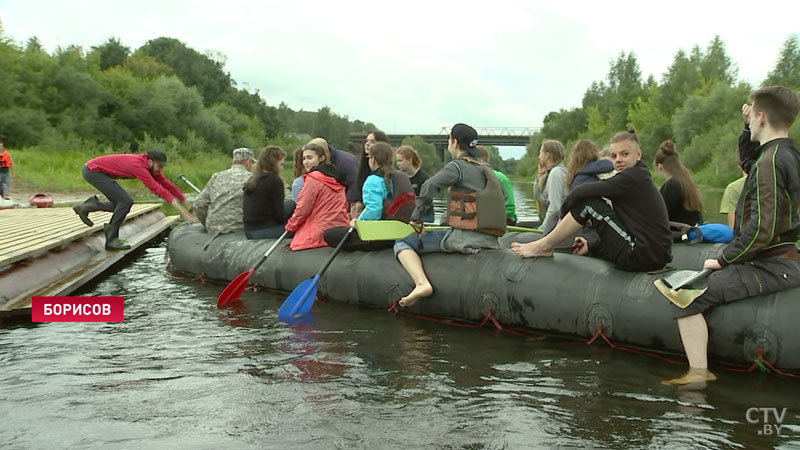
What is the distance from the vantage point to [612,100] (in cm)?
6788

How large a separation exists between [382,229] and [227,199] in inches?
109

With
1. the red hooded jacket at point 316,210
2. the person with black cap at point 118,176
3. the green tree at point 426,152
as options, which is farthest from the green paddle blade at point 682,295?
the green tree at point 426,152

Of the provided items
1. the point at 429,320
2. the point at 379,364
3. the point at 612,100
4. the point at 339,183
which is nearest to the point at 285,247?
the point at 339,183

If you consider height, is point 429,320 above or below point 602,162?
below

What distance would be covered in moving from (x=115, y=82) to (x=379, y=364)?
135 ft

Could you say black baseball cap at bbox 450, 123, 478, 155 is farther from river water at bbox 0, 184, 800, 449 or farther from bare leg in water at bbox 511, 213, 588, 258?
river water at bbox 0, 184, 800, 449

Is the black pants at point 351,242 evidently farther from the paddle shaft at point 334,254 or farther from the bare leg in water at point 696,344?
the bare leg in water at point 696,344

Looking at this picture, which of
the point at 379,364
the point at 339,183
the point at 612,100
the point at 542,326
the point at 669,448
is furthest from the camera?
the point at 612,100

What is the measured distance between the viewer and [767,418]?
3.80 m

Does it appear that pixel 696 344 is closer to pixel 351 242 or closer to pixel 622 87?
pixel 351 242

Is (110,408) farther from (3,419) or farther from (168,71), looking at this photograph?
(168,71)

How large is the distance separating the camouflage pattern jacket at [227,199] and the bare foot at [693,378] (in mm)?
5482

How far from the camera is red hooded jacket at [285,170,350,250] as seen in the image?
23.6ft

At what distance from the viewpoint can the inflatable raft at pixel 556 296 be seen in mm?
4406
